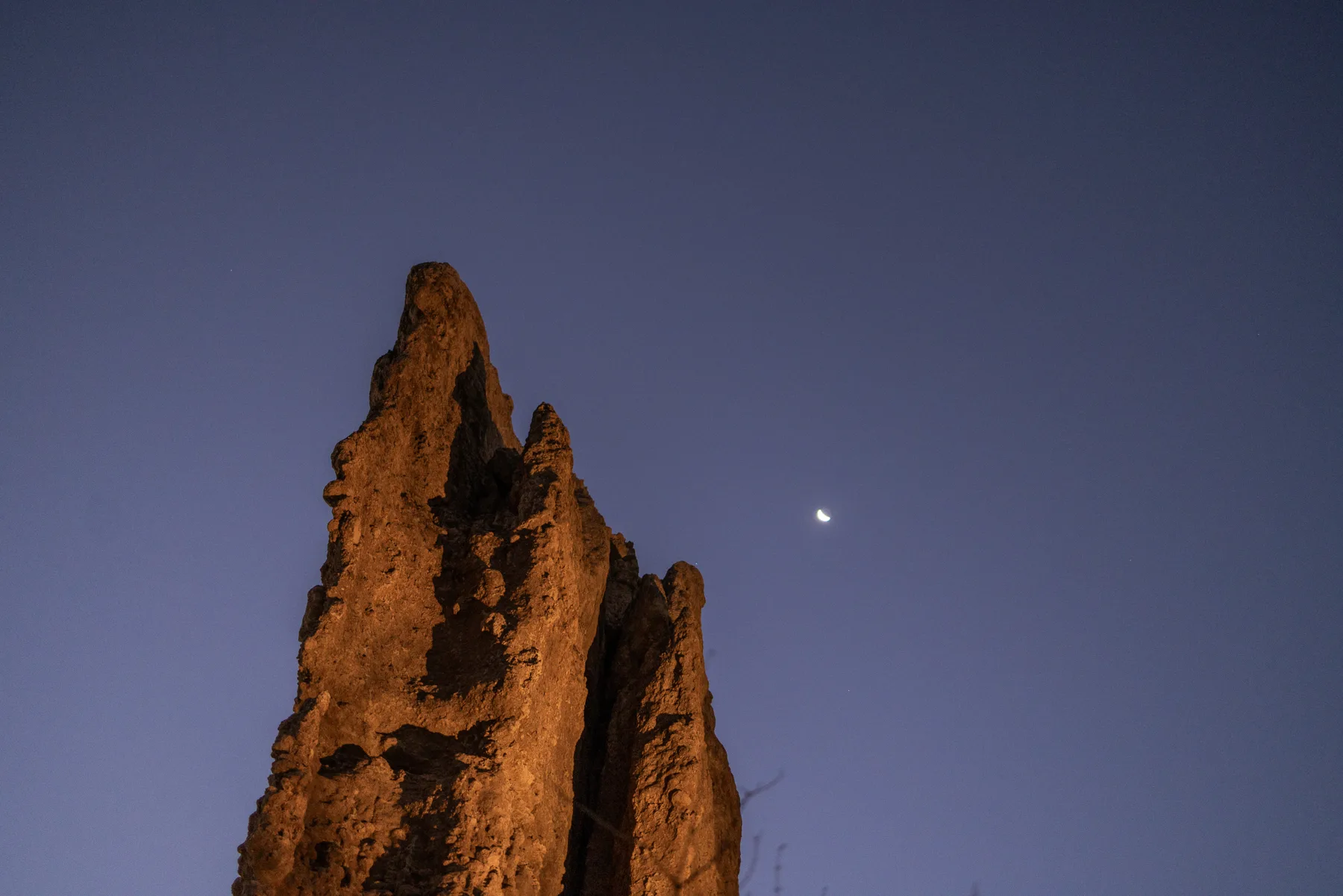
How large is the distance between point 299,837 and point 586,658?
16.9 feet

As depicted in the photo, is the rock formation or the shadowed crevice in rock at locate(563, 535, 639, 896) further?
the shadowed crevice in rock at locate(563, 535, 639, 896)

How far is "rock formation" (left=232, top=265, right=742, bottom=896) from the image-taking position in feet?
34.5

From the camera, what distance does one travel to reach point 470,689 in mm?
11852

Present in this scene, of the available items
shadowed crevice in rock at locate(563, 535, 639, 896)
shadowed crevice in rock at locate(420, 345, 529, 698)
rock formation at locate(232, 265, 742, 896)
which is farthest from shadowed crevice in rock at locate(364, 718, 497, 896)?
shadowed crevice in rock at locate(563, 535, 639, 896)

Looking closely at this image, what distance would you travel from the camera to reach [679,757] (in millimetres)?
12852

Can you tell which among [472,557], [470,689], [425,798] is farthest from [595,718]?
[425,798]

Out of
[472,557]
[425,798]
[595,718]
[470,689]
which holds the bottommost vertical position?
[425,798]

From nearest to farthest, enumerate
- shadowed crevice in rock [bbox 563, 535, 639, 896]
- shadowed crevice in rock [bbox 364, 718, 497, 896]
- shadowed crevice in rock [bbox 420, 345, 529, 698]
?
shadowed crevice in rock [bbox 364, 718, 497, 896]
shadowed crevice in rock [bbox 420, 345, 529, 698]
shadowed crevice in rock [bbox 563, 535, 639, 896]

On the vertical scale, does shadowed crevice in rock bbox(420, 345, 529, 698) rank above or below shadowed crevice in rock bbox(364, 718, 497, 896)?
above

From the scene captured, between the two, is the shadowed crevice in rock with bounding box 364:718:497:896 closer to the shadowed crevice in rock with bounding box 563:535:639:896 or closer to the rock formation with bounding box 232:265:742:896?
the rock formation with bounding box 232:265:742:896

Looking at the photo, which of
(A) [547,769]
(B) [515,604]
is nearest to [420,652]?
(B) [515,604]

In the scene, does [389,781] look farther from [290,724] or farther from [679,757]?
[679,757]

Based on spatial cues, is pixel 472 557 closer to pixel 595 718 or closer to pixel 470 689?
pixel 470 689

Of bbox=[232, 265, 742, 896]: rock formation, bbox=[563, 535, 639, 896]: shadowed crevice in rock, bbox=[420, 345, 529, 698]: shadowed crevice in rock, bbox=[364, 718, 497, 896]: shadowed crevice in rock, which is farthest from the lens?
bbox=[563, 535, 639, 896]: shadowed crevice in rock
